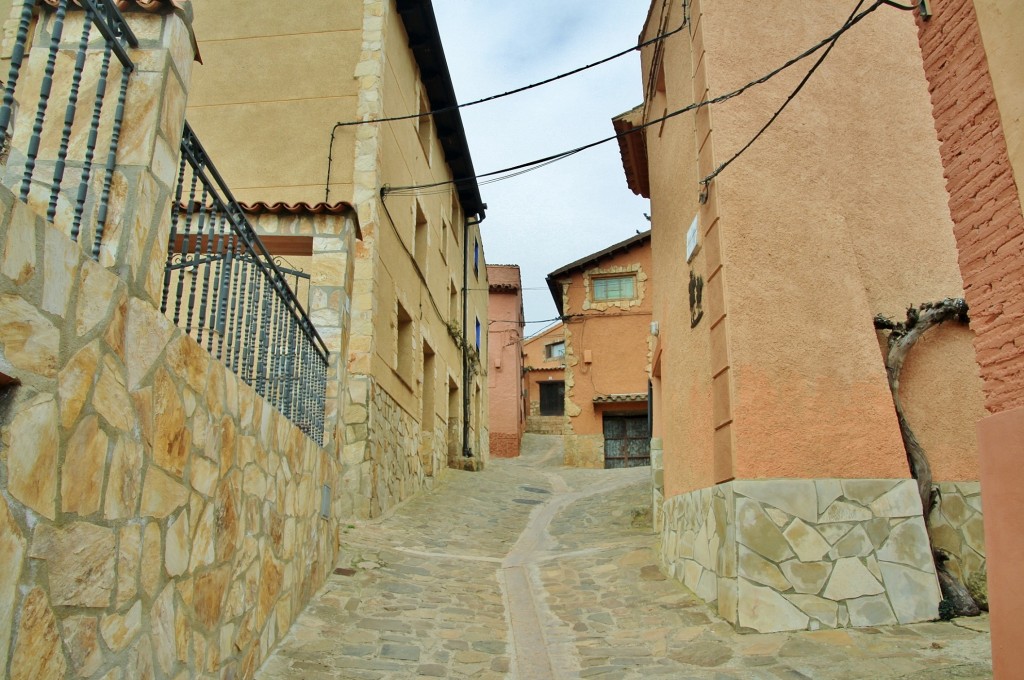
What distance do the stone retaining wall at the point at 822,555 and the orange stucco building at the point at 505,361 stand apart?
2121 centimetres

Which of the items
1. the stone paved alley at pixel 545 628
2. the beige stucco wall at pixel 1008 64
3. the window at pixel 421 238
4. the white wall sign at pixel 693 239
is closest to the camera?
the beige stucco wall at pixel 1008 64

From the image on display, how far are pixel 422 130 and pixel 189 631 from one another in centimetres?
1300

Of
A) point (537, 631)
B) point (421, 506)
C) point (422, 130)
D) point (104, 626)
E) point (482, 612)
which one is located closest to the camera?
point (104, 626)

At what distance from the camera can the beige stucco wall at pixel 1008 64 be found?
366cm

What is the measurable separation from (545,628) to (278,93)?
941 cm

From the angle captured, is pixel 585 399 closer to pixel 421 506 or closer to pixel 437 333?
pixel 437 333

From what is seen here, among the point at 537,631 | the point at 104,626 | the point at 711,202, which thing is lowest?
the point at 537,631

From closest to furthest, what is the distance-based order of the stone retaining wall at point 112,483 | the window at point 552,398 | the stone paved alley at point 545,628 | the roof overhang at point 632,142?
the stone retaining wall at point 112,483
the stone paved alley at point 545,628
the roof overhang at point 632,142
the window at point 552,398

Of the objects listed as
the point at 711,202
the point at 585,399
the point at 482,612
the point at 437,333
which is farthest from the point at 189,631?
the point at 585,399

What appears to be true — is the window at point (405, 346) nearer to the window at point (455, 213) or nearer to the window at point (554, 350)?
the window at point (455, 213)

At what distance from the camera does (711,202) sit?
22.6 ft

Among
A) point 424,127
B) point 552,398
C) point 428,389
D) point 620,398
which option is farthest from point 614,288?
point 552,398

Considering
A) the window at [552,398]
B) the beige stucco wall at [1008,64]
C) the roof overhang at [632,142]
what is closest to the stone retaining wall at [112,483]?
the beige stucco wall at [1008,64]

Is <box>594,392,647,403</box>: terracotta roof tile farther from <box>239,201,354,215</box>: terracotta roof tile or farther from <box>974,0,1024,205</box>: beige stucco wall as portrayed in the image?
<box>974,0,1024,205</box>: beige stucco wall
